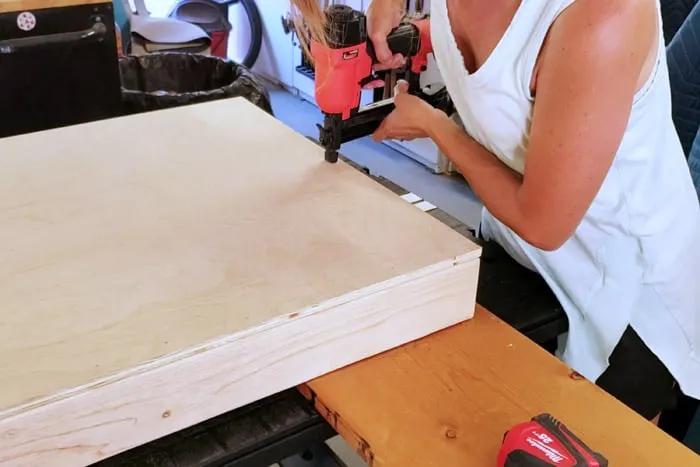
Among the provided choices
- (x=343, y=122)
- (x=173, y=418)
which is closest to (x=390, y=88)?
(x=343, y=122)

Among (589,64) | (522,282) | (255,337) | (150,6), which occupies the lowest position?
(150,6)

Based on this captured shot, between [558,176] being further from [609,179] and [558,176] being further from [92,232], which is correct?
[92,232]

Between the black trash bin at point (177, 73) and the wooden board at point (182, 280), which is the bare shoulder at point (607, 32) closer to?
the wooden board at point (182, 280)

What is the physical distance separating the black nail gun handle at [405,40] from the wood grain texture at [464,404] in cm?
44

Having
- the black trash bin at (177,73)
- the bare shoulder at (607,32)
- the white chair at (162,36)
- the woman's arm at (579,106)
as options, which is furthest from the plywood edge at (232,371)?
the white chair at (162,36)

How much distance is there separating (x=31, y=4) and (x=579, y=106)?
1484 millimetres

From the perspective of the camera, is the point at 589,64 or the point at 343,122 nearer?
the point at 589,64

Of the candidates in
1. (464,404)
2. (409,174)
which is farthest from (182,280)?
(409,174)

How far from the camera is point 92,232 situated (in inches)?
35.1

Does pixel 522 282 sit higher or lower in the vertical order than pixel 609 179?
lower

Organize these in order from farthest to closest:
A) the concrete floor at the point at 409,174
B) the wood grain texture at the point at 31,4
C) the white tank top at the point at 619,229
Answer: the concrete floor at the point at 409,174, the wood grain texture at the point at 31,4, the white tank top at the point at 619,229

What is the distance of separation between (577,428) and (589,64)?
0.37 metres

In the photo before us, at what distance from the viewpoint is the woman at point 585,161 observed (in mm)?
838

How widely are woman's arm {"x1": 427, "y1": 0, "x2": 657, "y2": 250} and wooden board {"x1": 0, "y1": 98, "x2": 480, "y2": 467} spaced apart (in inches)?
4.3
